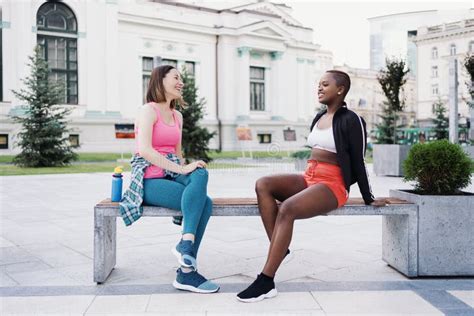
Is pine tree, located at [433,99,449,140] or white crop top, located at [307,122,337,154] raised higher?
pine tree, located at [433,99,449,140]

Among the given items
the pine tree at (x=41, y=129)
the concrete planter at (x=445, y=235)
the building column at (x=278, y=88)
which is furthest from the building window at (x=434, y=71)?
the concrete planter at (x=445, y=235)

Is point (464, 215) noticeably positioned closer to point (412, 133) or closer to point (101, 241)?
point (101, 241)

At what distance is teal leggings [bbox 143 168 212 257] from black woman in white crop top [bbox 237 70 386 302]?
45 centimetres

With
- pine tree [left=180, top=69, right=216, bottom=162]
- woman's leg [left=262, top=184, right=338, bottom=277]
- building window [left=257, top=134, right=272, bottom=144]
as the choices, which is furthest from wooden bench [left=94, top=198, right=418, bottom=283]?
building window [left=257, top=134, right=272, bottom=144]

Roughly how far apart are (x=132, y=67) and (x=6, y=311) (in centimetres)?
3533

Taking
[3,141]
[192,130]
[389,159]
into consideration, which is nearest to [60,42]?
[3,141]

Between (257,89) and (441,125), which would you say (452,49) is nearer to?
(257,89)

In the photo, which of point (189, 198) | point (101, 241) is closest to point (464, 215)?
point (189, 198)

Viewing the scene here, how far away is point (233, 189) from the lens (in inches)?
485

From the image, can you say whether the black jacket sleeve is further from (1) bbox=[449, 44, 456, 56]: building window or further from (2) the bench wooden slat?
(1) bbox=[449, 44, 456, 56]: building window

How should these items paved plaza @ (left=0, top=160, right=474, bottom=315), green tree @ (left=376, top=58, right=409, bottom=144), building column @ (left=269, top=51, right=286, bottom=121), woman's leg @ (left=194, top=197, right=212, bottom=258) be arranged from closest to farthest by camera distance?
paved plaza @ (left=0, top=160, right=474, bottom=315) < woman's leg @ (left=194, top=197, right=212, bottom=258) < green tree @ (left=376, top=58, right=409, bottom=144) < building column @ (left=269, top=51, right=286, bottom=121)

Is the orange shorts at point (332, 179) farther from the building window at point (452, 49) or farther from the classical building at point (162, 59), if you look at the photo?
the building window at point (452, 49)

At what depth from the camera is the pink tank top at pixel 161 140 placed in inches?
177

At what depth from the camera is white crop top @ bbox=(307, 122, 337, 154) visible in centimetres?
434
